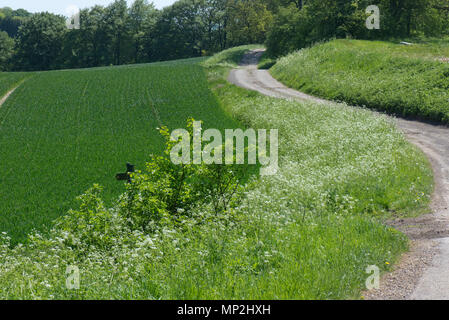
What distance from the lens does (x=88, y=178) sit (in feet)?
60.8

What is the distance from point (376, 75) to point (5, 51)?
9231cm

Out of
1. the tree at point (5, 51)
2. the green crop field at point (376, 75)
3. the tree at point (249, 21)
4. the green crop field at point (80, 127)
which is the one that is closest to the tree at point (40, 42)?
the tree at point (5, 51)

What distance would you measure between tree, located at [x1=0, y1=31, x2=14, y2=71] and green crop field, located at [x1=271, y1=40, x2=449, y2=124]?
242ft

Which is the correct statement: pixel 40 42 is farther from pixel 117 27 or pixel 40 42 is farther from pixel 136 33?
pixel 136 33

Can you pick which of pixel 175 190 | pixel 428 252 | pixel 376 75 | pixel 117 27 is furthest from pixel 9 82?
pixel 428 252

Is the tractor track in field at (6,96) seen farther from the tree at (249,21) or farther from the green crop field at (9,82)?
the tree at (249,21)

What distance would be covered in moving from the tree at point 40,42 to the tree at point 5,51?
17.1ft

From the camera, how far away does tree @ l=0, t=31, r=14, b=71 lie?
100950mm

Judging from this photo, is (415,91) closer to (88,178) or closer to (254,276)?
(88,178)

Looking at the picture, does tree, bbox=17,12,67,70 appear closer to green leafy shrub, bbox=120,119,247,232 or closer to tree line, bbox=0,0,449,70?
tree line, bbox=0,0,449,70

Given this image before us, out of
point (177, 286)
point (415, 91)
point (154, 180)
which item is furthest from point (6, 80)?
point (177, 286)

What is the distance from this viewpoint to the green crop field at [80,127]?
16.7 m

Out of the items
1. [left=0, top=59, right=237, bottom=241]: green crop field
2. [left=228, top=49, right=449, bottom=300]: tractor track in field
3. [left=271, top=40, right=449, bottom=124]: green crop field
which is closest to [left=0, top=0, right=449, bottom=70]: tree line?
[left=0, top=59, right=237, bottom=241]: green crop field
